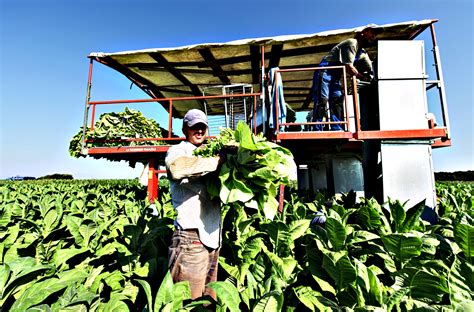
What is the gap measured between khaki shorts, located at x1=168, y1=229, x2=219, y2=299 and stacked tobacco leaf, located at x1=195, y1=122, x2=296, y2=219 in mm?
460

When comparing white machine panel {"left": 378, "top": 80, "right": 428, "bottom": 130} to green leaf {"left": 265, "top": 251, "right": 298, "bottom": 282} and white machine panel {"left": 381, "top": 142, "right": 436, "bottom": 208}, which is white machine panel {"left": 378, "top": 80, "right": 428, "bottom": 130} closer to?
white machine panel {"left": 381, "top": 142, "right": 436, "bottom": 208}

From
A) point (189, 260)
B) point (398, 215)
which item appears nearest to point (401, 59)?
point (398, 215)

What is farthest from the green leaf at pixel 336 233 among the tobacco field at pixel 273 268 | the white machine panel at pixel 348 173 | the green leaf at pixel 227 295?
the white machine panel at pixel 348 173

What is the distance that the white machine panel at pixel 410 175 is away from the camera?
13.2 ft

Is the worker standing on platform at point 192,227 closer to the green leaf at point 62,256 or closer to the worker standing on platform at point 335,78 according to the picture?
the green leaf at point 62,256

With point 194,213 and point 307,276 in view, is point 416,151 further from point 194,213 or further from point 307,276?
point 194,213

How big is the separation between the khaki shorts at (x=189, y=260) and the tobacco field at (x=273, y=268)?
0.18m

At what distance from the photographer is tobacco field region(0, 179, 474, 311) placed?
1.48m

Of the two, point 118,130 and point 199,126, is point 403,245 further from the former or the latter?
point 118,130

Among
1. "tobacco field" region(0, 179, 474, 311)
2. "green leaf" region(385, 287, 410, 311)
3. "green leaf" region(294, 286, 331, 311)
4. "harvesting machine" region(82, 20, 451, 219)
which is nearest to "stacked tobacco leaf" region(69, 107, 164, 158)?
"harvesting machine" region(82, 20, 451, 219)

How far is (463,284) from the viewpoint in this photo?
150cm

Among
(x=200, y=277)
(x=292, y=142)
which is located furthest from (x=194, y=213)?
(x=292, y=142)

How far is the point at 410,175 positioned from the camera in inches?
160

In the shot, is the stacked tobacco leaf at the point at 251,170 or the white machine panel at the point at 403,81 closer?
the stacked tobacco leaf at the point at 251,170
